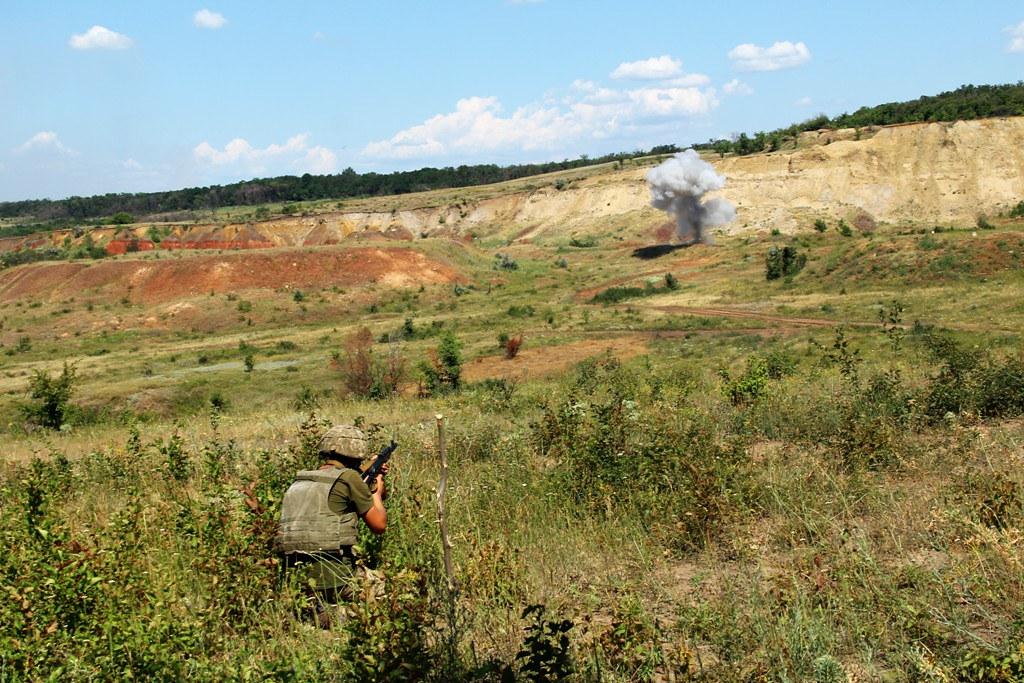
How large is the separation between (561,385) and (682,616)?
13213mm

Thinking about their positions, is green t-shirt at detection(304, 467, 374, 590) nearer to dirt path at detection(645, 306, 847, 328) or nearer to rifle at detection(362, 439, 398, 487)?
rifle at detection(362, 439, 398, 487)

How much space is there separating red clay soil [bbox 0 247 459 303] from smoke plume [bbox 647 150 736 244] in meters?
15.6

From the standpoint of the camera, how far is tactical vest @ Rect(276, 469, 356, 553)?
4836mm

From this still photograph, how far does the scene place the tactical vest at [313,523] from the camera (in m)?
4.84

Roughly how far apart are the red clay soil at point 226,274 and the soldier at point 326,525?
42.9 metres

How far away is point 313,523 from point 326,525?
0.25 feet

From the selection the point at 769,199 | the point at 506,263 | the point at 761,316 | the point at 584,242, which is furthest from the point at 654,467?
the point at 584,242

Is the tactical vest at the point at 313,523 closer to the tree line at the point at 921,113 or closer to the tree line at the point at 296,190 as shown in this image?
the tree line at the point at 921,113

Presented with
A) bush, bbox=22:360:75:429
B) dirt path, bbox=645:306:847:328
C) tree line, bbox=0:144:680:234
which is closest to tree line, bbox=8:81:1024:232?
tree line, bbox=0:144:680:234

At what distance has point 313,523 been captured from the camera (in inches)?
191

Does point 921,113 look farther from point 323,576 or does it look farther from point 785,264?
point 323,576

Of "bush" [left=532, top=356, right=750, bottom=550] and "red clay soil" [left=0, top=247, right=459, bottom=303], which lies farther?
"red clay soil" [left=0, top=247, right=459, bottom=303]

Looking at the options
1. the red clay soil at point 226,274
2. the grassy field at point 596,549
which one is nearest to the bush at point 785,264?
the red clay soil at point 226,274

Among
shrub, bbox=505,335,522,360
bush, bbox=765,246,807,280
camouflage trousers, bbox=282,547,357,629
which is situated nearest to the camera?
camouflage trousers, bbox=282,547,357,629
